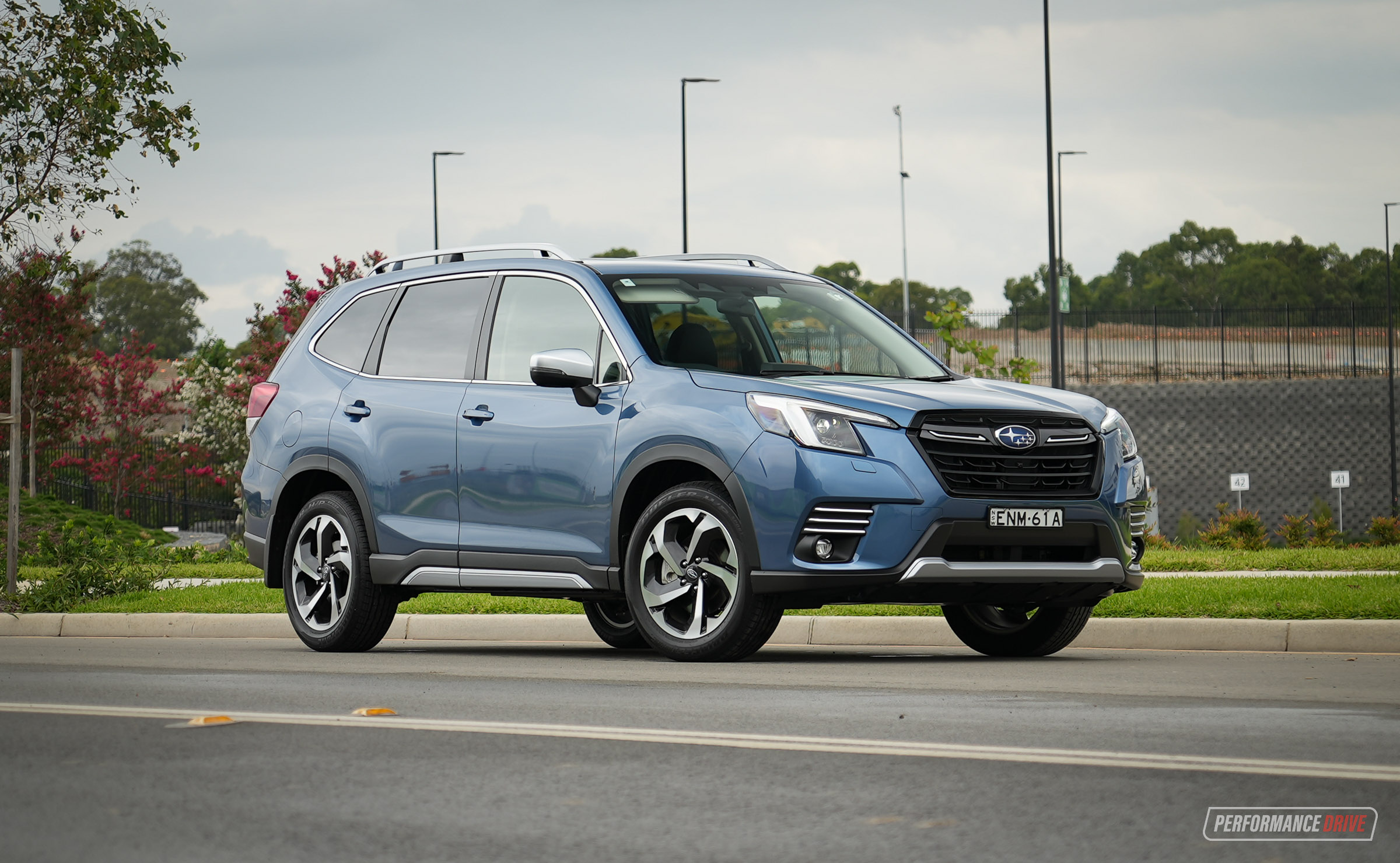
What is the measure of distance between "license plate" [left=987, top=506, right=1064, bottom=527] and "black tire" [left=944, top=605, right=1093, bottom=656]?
3.91ft

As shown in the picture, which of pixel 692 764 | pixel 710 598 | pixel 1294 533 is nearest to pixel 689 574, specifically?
pixel 710 598

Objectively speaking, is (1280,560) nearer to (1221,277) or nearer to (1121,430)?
(1121,430)

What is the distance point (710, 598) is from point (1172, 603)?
4.33 metres

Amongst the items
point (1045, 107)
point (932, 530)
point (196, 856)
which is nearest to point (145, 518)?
point (1045, 107)

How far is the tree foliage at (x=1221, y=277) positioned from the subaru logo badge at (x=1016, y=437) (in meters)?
89.0

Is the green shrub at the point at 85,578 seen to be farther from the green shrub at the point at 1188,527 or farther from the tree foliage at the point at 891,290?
the tree foliage at the point at 891,290

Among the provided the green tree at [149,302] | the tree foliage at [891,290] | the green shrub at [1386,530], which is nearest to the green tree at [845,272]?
the tree foliage at [891,290]

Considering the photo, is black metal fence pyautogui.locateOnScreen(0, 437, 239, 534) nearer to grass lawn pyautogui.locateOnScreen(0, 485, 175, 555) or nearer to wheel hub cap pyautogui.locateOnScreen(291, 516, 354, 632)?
grass lawn pyautogui.locateOnScreen(0, 485, 175, 555)

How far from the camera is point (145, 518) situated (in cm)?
4419

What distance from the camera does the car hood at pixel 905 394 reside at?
7957 millimetres

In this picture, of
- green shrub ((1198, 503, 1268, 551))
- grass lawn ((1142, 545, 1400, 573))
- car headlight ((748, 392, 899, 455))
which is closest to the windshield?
car headlight ((748, 392, 899, 455))

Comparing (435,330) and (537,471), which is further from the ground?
(435,330)

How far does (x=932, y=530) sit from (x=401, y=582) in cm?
325

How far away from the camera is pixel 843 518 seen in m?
7.84
